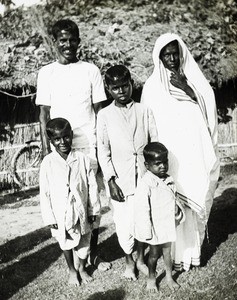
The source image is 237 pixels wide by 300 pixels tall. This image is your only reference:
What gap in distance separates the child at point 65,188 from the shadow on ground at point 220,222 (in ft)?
4.91

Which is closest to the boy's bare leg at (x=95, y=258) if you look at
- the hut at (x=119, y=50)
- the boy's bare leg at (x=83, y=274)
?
the boy's bare leg at (x=83, y=274)

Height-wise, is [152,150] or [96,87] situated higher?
[96,87]

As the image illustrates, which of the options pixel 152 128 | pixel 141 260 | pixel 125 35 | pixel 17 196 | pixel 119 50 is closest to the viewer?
pixel 152 128

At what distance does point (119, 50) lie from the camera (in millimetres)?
9586

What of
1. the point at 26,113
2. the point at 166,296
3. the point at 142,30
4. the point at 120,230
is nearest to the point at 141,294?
the point at 166,296

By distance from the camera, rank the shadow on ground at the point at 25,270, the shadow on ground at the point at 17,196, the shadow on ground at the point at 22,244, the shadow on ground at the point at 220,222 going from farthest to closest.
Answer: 1. the shadow on ground at the point at 17,196
2. the shadow on ground at the point at 22,244
3. the shadow on ground at the point at 220,222
4. the shadow on ground at the point at 25,270

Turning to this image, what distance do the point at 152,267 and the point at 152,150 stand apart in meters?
1.12

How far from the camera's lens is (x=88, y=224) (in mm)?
4098

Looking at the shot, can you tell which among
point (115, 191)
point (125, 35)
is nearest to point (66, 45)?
point (115, 191)

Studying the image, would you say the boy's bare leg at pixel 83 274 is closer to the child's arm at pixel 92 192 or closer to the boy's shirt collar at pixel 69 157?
the child's arm at pixel 92 192

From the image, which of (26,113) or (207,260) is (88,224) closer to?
(207,260)

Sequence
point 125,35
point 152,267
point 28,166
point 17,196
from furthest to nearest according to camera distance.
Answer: point 125,35 < point 28,166 < point 17,196 < point 152,267

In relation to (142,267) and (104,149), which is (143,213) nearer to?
(104,149)

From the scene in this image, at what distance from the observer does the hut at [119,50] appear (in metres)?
9.37
